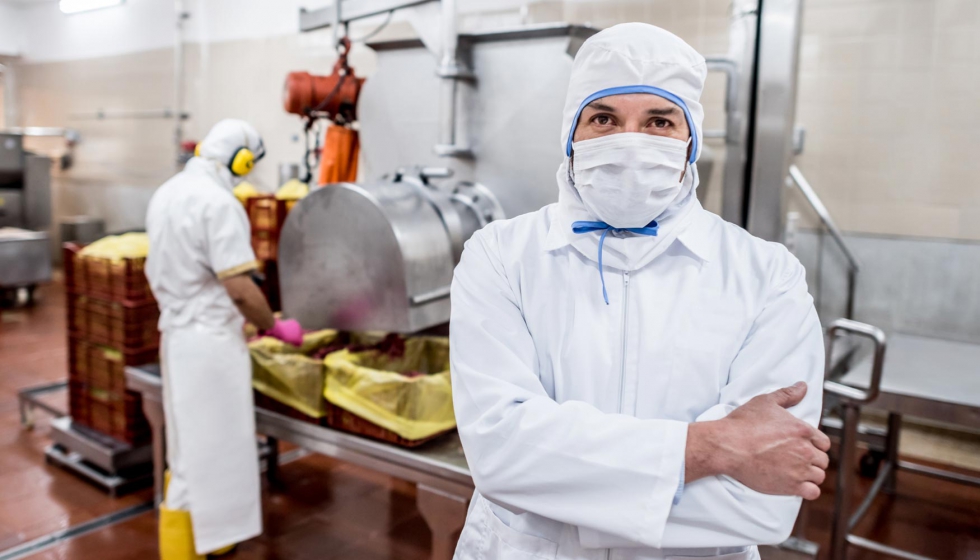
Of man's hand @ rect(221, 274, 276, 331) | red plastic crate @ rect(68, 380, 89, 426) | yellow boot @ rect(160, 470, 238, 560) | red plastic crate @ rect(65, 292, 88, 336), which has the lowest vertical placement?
yellow boot @ rect(160, 470, 238, 560)

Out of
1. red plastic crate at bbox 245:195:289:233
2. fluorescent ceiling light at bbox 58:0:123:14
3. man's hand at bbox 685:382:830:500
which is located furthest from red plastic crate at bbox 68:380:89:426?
man's hand at bbox 685:382:830:500

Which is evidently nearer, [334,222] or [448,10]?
[334,222]

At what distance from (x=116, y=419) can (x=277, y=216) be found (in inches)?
56.6

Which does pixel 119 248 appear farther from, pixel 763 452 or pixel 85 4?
pixel 763 452

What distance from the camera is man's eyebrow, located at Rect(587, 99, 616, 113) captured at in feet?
3.52

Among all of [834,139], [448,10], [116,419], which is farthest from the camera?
[834,139]

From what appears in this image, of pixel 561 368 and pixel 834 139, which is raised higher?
pixel 834 139

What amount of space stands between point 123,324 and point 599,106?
2.75 metres

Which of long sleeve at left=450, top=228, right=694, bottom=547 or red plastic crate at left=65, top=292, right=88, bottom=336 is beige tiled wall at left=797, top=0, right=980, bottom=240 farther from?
red plastic crate at left=65, top=292, right=88, bottom=336

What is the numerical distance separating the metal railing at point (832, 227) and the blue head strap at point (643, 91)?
110 inches

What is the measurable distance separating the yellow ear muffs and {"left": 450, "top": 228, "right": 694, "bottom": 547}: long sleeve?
175 centimetres

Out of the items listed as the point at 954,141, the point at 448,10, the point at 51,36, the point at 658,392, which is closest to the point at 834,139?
the point at 954,141

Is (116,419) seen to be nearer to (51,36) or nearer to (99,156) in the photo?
(51,36)

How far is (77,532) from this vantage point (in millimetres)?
2834
